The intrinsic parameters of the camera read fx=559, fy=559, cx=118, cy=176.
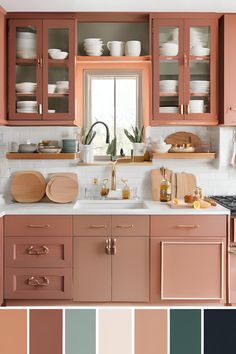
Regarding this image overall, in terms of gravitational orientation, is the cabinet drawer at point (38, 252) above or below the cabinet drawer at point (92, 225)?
below

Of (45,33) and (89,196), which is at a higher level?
(45,33)

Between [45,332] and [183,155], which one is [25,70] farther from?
[45,332]

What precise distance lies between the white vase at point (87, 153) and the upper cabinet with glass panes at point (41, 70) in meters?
0.36

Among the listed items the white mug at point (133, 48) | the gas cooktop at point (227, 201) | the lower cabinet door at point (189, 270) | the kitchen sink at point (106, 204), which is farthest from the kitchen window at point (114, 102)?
the lower cabinet door at point (189, 270)

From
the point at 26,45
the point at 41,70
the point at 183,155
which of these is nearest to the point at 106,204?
the point at 183,155

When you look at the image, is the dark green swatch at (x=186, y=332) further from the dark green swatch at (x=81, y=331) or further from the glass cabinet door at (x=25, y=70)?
the glass cabinet door at (x=25, y=70)

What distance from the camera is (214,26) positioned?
4727mm

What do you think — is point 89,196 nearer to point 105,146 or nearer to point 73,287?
point 105,146

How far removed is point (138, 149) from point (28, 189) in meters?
1.04

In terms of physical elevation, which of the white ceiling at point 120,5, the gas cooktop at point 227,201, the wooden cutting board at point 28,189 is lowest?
the gas cooktop at point 227,201

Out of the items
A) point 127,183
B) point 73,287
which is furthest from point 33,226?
point 127,183

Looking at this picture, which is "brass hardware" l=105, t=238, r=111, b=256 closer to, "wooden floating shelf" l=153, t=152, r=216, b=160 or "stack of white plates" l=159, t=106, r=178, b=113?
"wooden floating shelf" l=153, t=152, r=216, b=160

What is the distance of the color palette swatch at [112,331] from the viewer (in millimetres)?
1169

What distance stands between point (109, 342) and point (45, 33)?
12.7ft
